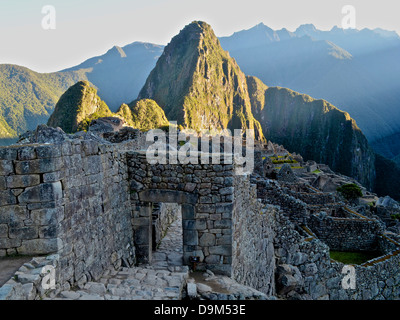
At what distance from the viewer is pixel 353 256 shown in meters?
13.8

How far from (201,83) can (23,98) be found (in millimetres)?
102001

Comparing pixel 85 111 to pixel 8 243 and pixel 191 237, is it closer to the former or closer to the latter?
pixel 191 237

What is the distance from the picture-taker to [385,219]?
2950 cm

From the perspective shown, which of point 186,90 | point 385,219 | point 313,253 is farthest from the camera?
point 186,90

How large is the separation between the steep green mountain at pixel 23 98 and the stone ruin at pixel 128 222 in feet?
187

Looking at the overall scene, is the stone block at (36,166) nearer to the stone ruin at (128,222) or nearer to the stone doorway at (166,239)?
the stone ruin at (128,222)

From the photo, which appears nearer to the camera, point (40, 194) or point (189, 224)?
point (40, 194)

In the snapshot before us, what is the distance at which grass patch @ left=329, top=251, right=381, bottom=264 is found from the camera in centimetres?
1330

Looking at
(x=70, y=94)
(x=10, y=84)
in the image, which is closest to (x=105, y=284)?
(x=70, y=94)

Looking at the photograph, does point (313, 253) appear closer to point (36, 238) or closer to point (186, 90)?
point (36, 238)

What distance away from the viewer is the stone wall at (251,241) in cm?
658

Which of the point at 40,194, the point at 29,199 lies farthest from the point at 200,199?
the point at 29,199
